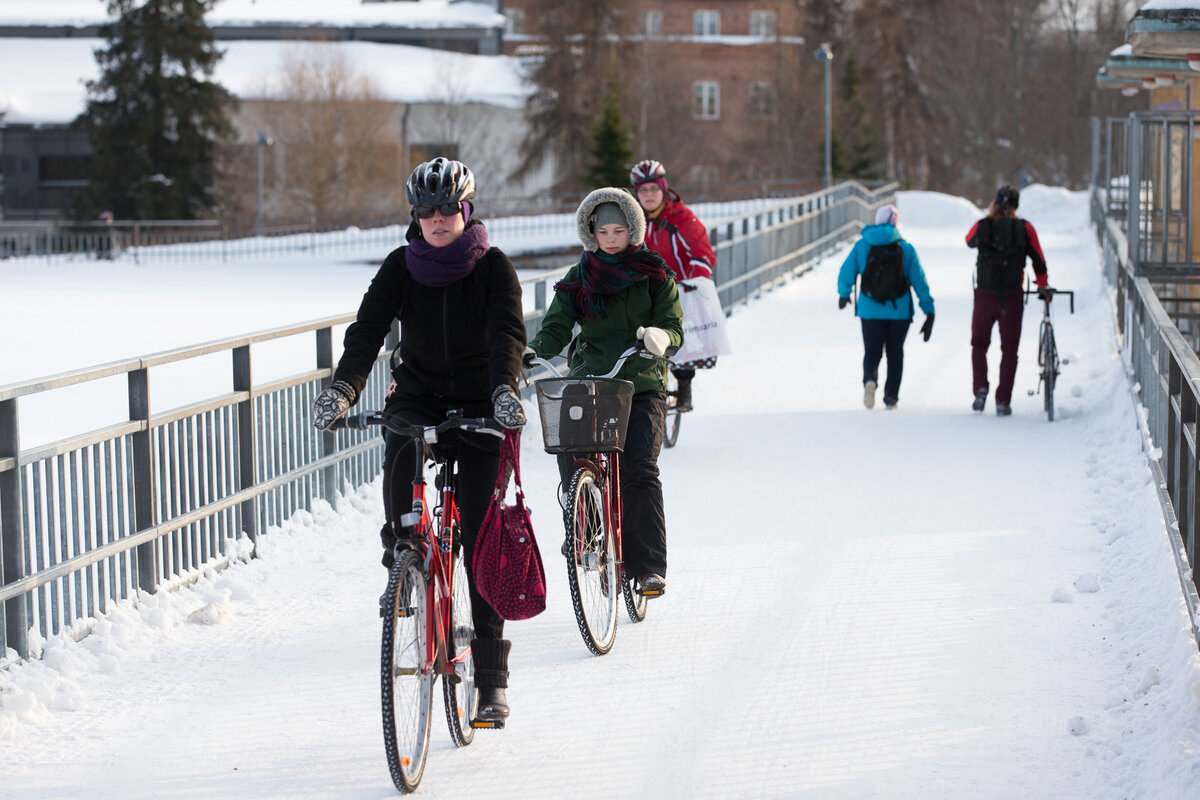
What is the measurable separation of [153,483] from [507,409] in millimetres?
2778

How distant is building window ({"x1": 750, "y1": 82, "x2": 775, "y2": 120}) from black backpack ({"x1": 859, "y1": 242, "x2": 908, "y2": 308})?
191 feet

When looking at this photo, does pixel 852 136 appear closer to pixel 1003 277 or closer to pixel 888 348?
pixel 888 348

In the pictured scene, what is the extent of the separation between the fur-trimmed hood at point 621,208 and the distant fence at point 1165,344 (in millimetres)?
2204

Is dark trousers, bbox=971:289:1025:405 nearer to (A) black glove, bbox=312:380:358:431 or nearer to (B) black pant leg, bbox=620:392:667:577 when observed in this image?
(B) black pant leg, bbox=620:392:667:577

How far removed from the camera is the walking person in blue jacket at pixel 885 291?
13.2 metres

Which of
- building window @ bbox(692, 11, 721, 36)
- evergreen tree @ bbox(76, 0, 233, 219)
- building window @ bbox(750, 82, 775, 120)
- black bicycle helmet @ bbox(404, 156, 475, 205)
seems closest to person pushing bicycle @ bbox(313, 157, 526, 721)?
black bicycle helmet @ bbox(404, 156, 475, 205)

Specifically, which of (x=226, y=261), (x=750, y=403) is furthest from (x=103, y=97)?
(x=750, y=403)

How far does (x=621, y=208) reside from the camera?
6.91 meters

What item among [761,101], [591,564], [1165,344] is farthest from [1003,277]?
[761,101]

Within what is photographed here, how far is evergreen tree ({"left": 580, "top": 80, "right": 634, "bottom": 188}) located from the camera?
2114 inches

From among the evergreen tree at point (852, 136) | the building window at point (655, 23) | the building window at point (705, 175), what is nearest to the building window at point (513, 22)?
the building window at point (655, 23)

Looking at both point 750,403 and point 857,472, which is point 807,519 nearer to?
point 857,472

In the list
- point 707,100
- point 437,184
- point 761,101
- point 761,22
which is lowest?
point 437,184

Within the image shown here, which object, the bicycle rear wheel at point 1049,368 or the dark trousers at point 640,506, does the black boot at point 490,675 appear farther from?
the bicycle rear wheel at point 1049,368
